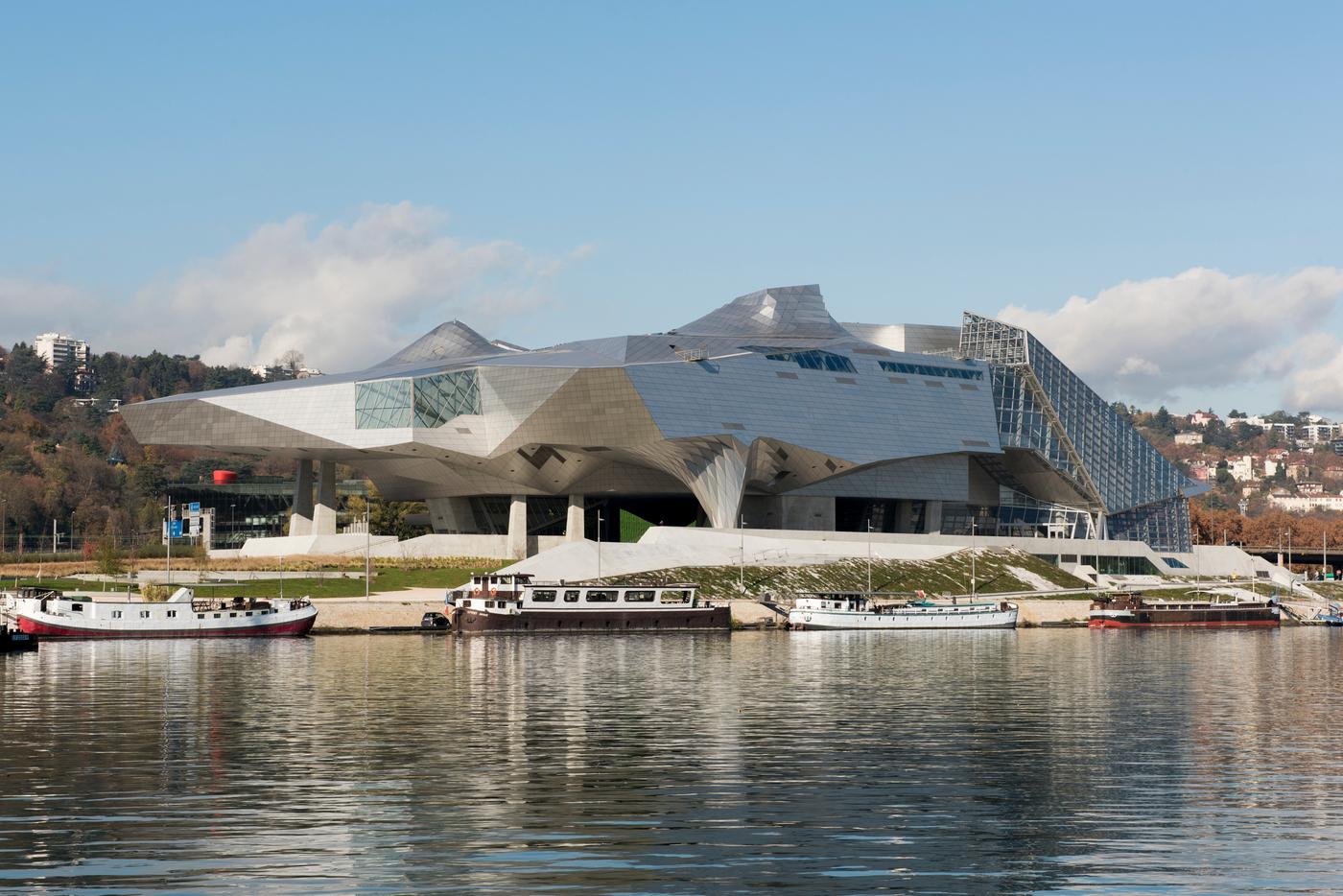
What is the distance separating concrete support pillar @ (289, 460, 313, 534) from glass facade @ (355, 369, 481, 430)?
17.3 m

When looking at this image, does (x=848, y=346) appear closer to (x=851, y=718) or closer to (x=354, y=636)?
(x=354, y=636)

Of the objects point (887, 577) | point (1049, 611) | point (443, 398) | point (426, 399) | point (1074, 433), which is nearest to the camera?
point (1049, 611)

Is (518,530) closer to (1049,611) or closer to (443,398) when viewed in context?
(443,398)

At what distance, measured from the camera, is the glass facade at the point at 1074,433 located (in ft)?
483

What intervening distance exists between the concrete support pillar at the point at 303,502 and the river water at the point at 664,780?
231 ft

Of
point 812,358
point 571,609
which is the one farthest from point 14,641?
point 812,358

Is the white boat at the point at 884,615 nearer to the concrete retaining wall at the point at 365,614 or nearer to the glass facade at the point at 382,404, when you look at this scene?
the concrete retaining wall at the point at 365,614

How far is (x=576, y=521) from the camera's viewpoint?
13400cm

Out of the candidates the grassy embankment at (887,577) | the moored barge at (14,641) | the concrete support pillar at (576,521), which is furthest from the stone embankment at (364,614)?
the concrete support pillar at (576,521)

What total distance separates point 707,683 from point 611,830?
3194 centimetres

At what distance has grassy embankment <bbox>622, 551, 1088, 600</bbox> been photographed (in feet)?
371

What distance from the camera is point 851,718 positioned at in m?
47.5

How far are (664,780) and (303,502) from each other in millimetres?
109358

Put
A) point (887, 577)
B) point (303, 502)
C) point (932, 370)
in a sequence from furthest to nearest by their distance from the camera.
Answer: point (932, 370) → point (303, 502) → point (887, 577)
